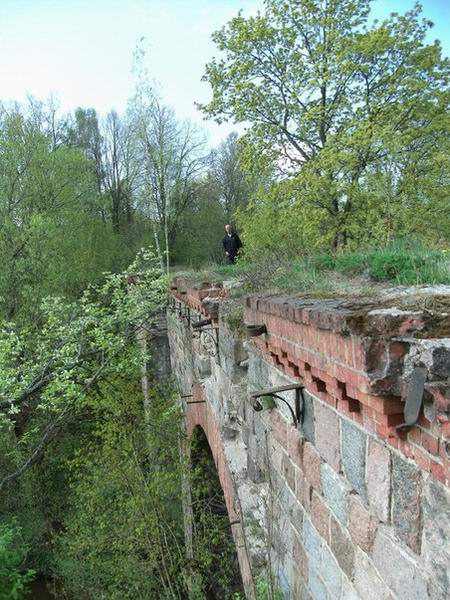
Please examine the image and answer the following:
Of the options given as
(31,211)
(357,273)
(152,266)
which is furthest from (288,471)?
(31,211)

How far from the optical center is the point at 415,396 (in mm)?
1307

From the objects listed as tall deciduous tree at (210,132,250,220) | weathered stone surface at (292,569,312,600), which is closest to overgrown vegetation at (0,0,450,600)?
weathered stone surface at (292,569,312,600)

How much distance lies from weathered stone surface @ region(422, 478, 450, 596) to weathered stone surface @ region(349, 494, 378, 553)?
33 cm

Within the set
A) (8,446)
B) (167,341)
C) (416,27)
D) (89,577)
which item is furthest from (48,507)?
Answer: (416,27)

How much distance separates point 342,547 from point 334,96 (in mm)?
12625

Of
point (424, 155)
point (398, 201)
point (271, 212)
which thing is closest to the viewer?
point (398, 201)

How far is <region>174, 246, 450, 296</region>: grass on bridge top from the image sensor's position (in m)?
2.65

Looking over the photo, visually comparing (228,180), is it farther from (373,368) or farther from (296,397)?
(373,368)

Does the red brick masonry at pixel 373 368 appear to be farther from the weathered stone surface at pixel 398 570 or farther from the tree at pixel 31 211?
the tree at pixel 31 211

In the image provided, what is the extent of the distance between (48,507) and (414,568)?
12858 millimetres

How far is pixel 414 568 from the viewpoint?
1441 mm

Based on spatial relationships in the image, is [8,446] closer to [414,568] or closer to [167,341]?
[167,341]

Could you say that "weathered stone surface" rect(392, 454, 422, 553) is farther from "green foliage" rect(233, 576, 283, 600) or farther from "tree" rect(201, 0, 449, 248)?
"tree" rect(201, 0, 449, 248)

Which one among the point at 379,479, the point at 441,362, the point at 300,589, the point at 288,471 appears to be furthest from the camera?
the point at 288,471
